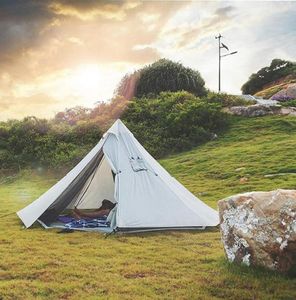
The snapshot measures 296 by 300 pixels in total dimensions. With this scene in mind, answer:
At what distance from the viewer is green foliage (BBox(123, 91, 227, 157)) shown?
1144 inches

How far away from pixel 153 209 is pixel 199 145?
56.9 feet

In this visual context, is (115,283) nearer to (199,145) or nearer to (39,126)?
(199,145)

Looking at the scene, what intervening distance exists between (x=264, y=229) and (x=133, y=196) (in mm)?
5220

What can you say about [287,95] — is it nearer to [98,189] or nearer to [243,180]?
[243,180]

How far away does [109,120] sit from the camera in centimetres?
3334

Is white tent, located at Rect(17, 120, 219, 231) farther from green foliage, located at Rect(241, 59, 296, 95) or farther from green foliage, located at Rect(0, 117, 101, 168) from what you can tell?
green foliage, located at Rect(241, 59, 296, 95)

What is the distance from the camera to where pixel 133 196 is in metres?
12.2

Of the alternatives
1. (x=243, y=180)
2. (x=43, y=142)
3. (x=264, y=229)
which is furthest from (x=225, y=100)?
(x=264, y=229)

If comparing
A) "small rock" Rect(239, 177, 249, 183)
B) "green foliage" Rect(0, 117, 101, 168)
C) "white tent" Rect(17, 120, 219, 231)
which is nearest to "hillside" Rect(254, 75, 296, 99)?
"green foliage" Rect(0, 117, 101, 168)

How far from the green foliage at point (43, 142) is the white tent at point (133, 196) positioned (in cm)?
1361

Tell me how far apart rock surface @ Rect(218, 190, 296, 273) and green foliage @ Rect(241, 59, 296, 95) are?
5618 cm

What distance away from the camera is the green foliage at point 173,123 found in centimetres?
2906

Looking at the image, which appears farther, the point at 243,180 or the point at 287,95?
the point at 287,95

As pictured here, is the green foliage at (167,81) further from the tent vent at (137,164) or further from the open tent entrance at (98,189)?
the tent vent at (137,164)
